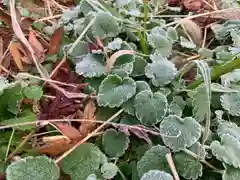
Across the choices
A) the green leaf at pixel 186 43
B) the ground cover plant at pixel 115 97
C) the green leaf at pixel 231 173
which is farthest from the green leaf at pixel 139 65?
the green leaf at pixel 231 173

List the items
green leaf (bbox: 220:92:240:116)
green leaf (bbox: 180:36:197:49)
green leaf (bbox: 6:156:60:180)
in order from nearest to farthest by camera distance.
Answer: green leaf (bbox: 6:156:60:180) → green leaf (bbox: 220:92:240:116) → green leaf (bbox: 180:36:197:49)

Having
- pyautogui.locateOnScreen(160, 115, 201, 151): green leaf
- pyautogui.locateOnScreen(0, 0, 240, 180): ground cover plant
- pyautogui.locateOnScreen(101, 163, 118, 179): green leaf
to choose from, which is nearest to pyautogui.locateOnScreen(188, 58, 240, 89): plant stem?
pyautogui.locateOnScreen(0, 0, 240, 180): ground cover plant

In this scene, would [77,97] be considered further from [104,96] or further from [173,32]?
[173,32]

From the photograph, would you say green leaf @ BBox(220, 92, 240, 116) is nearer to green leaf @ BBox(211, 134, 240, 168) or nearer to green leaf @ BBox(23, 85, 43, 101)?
green leaf @ BBox(211, 134, 240, 168)

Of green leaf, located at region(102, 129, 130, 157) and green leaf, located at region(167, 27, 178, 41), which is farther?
green leaf, located at region(167, 27, 178, 41)

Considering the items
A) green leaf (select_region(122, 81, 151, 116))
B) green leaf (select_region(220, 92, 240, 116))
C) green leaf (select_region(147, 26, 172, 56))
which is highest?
green leaf (select_region(147, 26, 172, 56))

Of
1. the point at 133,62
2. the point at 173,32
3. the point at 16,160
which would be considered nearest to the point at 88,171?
the point at 16,160

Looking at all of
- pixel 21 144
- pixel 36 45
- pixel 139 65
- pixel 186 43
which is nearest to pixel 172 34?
pixel 186 43
